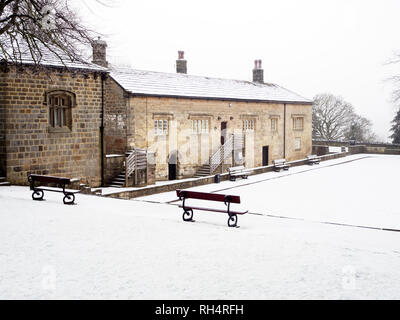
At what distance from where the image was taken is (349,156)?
4034cm

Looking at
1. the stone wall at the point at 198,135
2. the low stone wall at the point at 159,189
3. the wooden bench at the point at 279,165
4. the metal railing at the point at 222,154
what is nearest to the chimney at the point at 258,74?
the stone wall at the point at 198,135

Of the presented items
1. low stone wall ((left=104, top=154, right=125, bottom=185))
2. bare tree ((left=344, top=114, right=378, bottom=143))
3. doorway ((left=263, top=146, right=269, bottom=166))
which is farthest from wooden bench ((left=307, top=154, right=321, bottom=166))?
bare tree ((left=344, top=114, right=378, bottom=143))

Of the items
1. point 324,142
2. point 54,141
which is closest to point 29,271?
point 54,141

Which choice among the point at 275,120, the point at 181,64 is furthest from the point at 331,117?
the point at 181,64

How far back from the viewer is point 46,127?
707 inches

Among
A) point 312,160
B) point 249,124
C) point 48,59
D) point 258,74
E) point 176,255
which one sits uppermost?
point 258,74

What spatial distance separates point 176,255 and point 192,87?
22.5 metres

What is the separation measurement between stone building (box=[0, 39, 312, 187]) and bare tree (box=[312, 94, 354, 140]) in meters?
23.0

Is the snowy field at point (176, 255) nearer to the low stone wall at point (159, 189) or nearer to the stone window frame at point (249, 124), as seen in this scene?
the low stone wall at point (159, 189)

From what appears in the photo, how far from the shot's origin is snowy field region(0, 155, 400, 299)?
19.2 ft

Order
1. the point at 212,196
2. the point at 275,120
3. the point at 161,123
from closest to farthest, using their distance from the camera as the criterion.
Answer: the point at 212,196 → the point at 161,123 → the point at 275,120

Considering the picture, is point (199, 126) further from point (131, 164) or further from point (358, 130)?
point (358, 130)
